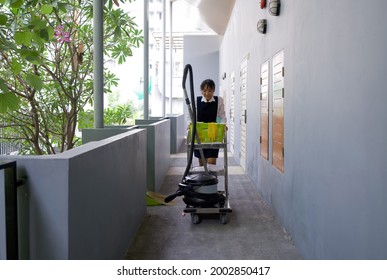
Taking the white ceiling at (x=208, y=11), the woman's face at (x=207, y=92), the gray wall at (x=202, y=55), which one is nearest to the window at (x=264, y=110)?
the woman's face at (x=207, y=92)

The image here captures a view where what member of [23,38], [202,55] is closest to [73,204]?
[23,38]

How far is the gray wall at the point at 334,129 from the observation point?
1.67 meters

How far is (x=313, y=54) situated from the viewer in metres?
2.66

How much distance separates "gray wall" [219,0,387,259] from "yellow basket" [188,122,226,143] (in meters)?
0.73

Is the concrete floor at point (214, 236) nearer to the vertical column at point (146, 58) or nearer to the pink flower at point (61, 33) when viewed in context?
the pink flower at point (61, 33)

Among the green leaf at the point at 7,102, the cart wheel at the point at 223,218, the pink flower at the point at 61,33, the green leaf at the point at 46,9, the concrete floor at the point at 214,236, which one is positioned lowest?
the concrete floor at the point at 214,236

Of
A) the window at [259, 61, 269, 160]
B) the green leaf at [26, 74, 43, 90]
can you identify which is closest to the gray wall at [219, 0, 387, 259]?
the window at [259, 61, 269, 160]

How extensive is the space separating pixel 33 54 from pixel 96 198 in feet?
2.67

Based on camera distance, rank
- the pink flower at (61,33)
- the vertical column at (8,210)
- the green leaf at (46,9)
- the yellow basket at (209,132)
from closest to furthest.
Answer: the vertical column at (8,210)
the green leaf at (46,9)
the pink flower at (61,33)
the yellow basket at (209,132)

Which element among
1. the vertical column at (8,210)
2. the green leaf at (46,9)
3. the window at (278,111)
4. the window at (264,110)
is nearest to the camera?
the vertical column at (8,210)

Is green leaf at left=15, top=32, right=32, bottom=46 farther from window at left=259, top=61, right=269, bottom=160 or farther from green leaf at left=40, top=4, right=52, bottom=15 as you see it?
window at left=259, top=61, right=269, bottom=160

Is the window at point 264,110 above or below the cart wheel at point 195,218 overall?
above

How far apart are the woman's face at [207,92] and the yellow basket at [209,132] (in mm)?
908
